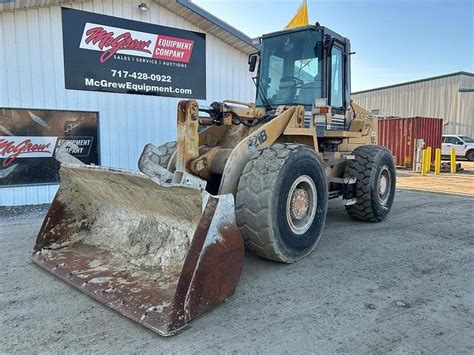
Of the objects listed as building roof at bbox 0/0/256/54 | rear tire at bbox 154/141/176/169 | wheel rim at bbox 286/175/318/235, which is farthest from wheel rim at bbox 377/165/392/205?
building roof at bbox 0/0/256/54

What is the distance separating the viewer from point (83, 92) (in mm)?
8227

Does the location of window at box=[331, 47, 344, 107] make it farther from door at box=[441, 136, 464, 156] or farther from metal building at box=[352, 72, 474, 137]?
metal building at box=[352, 72, 474, 137]

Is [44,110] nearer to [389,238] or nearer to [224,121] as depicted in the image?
[224,121]

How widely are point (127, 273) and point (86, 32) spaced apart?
6623 mm

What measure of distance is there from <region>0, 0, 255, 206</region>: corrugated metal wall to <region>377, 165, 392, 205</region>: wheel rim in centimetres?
538

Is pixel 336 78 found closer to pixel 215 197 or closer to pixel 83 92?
pixel 215 197

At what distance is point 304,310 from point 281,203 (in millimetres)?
1134

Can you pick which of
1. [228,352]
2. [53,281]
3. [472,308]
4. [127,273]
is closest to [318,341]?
[228,352]

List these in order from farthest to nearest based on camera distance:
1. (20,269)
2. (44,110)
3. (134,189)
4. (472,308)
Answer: (44,110) < (20,269) < (134,189) < (472,308)

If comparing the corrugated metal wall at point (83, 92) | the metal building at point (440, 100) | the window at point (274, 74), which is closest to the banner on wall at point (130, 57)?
the corrugated metal wall at point (83, 92)

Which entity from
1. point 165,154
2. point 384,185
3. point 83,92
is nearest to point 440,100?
point 384,185

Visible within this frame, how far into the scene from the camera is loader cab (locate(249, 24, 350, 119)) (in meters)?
5.16

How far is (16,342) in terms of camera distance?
8.74 feet

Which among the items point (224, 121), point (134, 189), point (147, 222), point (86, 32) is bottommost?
point (147, 222)
